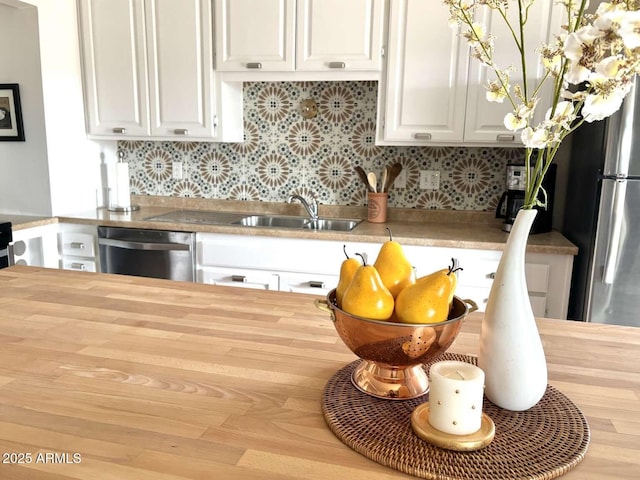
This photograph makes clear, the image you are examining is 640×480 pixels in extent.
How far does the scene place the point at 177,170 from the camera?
3377 mm

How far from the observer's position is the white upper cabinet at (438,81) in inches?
99.5

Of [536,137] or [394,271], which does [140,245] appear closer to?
[394,271]

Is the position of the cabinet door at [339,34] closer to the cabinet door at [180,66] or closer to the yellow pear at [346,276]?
the cabinet door at [180,66]

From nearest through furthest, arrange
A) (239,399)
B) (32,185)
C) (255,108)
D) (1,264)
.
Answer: (239,399) → (1,264) → (32,185) → (255,108)

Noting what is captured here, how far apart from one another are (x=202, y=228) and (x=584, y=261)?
186 centimetres

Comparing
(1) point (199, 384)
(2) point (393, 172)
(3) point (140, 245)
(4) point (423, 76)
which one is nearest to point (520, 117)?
(1) point (199, 384)

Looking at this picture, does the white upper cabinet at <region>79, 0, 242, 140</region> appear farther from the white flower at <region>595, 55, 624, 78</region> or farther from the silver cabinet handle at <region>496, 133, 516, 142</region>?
the white flower at <region>595, 55, 624, 78</region>

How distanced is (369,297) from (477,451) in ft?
0.87

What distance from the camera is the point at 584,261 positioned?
2.27 m

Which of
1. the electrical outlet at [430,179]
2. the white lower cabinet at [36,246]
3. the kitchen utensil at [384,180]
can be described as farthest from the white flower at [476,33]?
the white lower cabinet at [36,246]

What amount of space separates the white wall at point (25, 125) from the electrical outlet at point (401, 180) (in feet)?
6.65

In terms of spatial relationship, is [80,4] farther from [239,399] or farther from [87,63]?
[239,399]

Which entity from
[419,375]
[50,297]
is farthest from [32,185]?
[419,375]

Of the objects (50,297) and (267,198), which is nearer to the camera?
(50,297)
